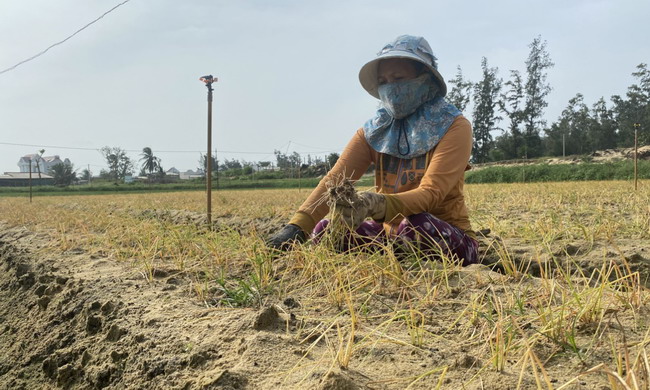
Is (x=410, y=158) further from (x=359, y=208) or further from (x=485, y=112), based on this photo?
(x=485, y=112)

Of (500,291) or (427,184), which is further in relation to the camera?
(427,184)

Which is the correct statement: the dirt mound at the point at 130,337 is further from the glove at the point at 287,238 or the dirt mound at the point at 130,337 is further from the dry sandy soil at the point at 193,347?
the glove at the point at 287,238

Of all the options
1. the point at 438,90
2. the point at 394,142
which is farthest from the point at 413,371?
the point at 438,90

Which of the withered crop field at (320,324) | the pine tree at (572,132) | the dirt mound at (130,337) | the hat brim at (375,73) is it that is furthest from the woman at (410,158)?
the pine tree at (572,132)

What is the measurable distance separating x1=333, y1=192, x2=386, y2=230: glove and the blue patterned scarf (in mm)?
500

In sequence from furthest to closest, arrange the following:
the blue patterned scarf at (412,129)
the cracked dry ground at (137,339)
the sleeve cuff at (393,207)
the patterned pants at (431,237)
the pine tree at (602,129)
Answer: the pine tree at (602,129) → the blue patterned scarf at (412,129) → the patterned pants at (431,237) → the sleeve cuff at (393,207) → the cracked dry ground at (137,339)

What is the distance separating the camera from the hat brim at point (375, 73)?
2.23 m

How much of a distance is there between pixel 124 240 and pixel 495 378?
9.48 ft

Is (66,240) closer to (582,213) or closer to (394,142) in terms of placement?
(394,142)

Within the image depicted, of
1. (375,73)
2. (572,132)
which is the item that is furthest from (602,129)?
(375,73)

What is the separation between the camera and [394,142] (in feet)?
A: 8.11

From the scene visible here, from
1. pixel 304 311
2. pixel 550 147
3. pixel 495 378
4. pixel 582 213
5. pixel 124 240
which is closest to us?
pixel 495 378

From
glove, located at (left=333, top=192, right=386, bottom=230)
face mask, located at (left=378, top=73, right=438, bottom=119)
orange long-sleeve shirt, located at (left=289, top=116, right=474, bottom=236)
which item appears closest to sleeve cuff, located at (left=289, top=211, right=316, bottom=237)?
orange long-sleeve shirt, located at (left=289, top=116, right=474, bottom=236)

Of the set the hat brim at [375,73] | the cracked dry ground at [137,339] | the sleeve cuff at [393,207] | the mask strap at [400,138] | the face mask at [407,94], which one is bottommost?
the cracked dry ground at [137,339]
